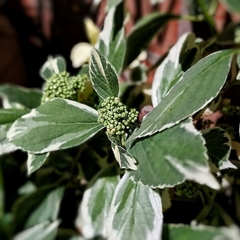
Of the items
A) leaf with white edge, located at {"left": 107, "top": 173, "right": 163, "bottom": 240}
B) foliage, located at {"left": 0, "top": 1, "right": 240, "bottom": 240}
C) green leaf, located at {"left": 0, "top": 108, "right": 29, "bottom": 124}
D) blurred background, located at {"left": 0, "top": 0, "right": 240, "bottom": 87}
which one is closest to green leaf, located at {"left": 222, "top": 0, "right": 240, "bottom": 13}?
foliage, located at {"left": 0, "top": 1, "right": 240, "bottom": 240}

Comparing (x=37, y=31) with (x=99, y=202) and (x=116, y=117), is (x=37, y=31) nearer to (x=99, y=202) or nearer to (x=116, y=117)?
(x=99, y=202)

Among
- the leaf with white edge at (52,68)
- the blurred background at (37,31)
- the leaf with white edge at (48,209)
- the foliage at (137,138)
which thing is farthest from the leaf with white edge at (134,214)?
the blurred background at (37,31)

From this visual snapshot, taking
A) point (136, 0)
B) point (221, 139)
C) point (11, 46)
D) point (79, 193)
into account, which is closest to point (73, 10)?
point (11, 46)

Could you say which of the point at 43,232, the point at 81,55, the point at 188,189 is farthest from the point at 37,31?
the point at 188,189

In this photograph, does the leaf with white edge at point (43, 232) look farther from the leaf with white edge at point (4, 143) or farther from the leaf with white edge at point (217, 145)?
the leaf with white edge at point (217, 145)

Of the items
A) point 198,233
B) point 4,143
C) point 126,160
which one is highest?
point 4,143

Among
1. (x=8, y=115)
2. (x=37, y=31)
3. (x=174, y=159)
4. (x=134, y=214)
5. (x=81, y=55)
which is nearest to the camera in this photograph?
(x=174, y=159)
